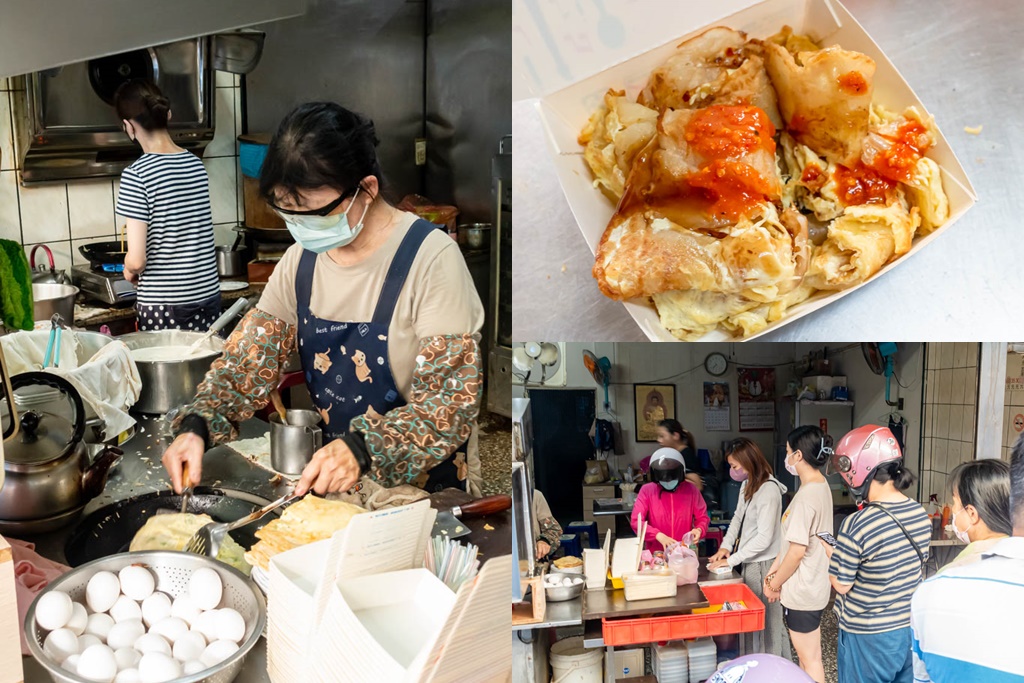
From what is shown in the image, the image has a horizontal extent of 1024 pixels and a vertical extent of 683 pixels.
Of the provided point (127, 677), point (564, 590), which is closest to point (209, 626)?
point (127, 677)

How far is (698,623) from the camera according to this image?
1647mm

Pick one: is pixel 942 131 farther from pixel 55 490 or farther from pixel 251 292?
pixel 55 490

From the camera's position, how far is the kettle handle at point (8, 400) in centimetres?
→ 155

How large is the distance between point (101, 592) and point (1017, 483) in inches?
61.2

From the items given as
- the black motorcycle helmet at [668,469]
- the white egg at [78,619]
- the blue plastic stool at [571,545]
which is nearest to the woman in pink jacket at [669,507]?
the black motorcycle helmet at [668,469]

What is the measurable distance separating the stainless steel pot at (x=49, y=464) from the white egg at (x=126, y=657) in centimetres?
24

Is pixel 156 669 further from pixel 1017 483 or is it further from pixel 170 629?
pixel 1017 483

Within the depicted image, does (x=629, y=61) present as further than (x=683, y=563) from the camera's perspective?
No

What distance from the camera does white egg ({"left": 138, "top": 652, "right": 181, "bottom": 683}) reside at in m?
1.50

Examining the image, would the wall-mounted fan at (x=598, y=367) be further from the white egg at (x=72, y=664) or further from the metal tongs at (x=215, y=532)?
the white egg at (x=72, y=664)

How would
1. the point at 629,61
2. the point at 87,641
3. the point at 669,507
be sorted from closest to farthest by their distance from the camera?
the point at 629,61 → the point at 87,641 → the point at 669,507

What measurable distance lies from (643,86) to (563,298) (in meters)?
0.36

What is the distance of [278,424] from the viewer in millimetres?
1625

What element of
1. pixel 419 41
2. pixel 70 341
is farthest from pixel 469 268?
pixel 70 341
